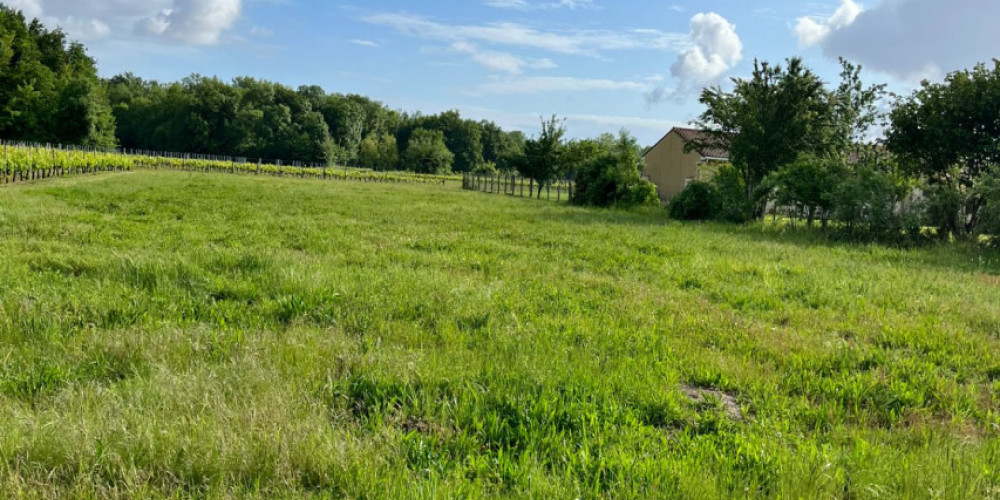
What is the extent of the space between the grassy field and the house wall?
38297 millimetres

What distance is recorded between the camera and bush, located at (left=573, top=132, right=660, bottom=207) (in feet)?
84.6

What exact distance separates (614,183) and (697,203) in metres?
6.76

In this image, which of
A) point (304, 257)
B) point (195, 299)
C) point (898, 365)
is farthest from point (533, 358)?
point (304, 257)

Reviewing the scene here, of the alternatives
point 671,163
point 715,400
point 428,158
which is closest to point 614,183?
point 671,163

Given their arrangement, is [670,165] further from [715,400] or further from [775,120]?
[715,400]

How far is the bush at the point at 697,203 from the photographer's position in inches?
786

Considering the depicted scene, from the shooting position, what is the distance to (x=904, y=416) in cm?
364

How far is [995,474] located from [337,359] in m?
3.78

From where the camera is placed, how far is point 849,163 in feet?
58.2

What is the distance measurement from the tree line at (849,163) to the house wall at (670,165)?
69.4 feet

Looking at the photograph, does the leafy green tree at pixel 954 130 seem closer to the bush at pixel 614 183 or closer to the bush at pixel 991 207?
the bush at pixel 991 207

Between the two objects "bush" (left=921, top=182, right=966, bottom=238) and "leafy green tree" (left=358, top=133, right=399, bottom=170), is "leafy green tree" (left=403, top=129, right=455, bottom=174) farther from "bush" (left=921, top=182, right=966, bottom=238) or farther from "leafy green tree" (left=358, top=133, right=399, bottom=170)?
"bush" (left=921, top=182, right=966, bottom=238)

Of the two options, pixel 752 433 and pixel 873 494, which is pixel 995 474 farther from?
pixel 752 433

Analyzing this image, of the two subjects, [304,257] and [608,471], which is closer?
[608,471]
